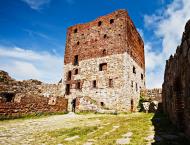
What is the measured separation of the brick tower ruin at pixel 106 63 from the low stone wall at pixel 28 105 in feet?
10.7

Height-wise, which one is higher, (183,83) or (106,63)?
(106,63)

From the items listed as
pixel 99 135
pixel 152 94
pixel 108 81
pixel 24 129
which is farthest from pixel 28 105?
pixel 152 94

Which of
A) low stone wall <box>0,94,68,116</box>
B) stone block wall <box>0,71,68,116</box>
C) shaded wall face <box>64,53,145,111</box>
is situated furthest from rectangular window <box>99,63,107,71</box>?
low stone wall <box>0,94,68,116</box>

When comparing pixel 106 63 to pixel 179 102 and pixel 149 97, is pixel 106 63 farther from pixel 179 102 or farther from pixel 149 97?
pixel 179 102

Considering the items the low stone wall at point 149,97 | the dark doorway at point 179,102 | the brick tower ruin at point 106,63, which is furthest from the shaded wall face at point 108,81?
the dark doorway at point 179,102

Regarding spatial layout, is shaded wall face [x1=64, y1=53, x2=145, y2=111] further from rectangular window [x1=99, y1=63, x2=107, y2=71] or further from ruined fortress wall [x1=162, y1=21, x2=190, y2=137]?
ruined fortress wall [x1=162, y1=21, x2=190, y2=137]

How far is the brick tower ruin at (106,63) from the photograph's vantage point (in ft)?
69.4

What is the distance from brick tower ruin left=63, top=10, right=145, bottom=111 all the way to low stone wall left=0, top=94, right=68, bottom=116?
327cm

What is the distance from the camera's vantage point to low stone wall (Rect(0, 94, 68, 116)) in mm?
13256

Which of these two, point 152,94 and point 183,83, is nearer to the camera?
point 183,83

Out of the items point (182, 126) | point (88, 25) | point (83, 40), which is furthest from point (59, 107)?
point (182, 126)

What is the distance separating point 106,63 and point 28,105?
34.6 ft

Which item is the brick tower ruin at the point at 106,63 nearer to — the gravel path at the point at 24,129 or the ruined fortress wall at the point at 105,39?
the ruined fortress wall at the point at 105,39

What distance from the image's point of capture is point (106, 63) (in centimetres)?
2248
